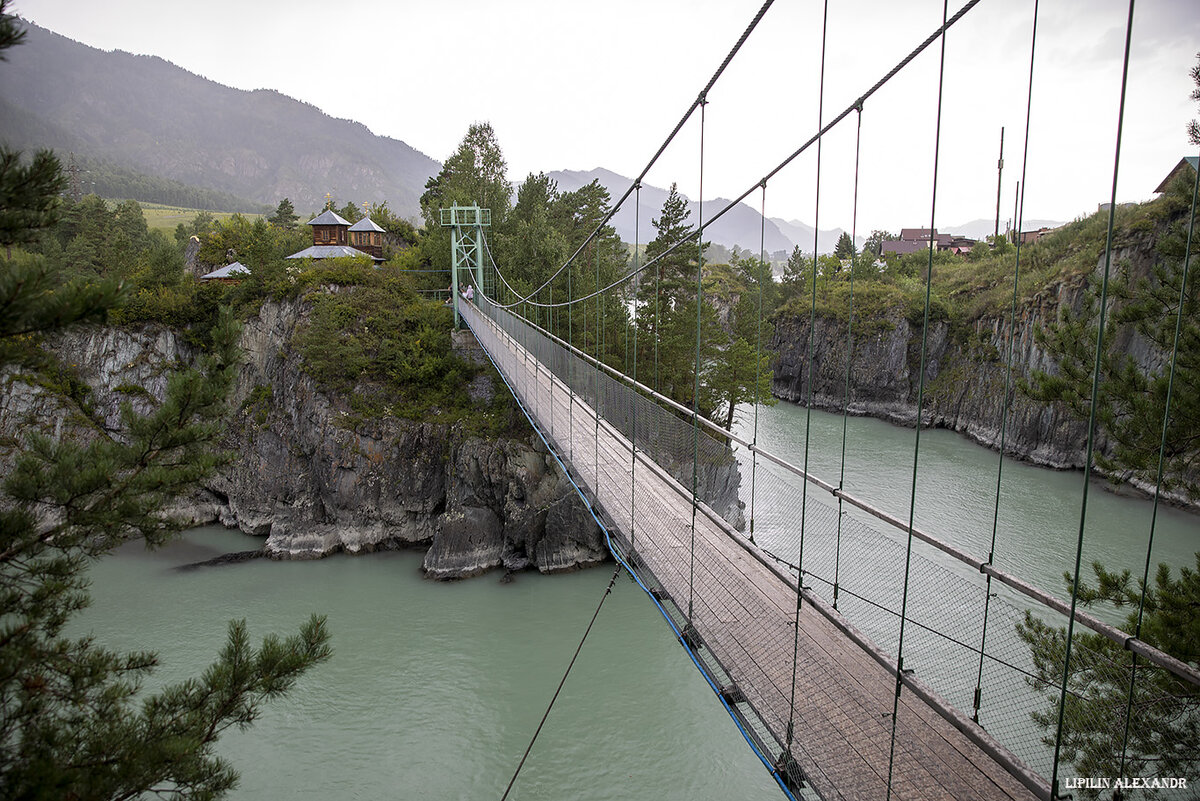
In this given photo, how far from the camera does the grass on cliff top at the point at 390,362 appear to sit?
39.3 feet

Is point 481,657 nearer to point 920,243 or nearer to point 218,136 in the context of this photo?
point 920,243

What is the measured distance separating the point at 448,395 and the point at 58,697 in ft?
34.3

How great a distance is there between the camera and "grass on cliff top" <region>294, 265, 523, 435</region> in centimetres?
1198

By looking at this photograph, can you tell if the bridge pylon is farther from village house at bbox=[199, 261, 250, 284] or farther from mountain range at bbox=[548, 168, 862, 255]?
mountain range at bbox=[548, 168, 862, 255]

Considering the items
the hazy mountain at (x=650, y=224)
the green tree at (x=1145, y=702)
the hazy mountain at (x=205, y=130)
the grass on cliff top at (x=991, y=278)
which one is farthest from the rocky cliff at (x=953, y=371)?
the hazy mountain at (x=205, y=130)

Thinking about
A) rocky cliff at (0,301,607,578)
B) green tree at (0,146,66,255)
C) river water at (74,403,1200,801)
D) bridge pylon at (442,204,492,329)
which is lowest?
river water at (74,403,1200,801)

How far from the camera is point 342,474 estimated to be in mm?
11414

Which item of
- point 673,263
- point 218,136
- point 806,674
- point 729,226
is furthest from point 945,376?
point 218,136

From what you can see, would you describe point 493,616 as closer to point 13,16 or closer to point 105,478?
point 105,478

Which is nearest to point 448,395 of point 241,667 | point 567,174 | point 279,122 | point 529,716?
point 529,716

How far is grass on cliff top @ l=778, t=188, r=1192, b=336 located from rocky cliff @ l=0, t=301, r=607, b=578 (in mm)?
7879

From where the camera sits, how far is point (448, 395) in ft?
41.3

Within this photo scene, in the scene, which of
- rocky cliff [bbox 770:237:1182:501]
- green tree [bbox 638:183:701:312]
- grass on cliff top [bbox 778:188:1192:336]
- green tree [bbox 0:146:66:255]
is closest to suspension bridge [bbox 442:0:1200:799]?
green tree [bbox 0:146:66:255]

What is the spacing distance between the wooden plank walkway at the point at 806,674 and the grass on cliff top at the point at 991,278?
30.1ft
